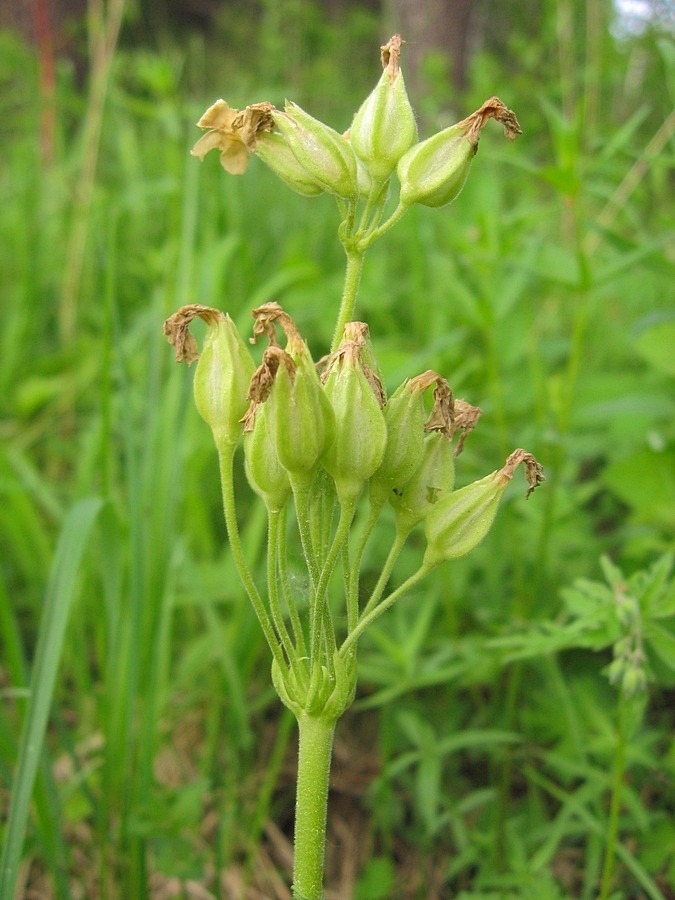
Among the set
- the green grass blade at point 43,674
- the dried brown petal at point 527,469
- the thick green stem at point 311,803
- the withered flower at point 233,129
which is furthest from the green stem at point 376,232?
the green grass blade at point 43,674

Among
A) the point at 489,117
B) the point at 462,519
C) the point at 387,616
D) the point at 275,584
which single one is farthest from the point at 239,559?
the point at 387,616

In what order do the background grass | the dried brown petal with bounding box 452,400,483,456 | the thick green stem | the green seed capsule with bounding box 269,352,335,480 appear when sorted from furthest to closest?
1. the background grass
2. the dried brown petal with bounding box 452,400,483,456
3. the thick green stem
4. the green seed capsule with bounding box 269,352,335,480

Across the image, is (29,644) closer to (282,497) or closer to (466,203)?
(282,497)

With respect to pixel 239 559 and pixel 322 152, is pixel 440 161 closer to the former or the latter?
pixel 322 152

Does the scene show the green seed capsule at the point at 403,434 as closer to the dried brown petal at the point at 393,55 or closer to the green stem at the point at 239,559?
the green stem at the point at 239,559

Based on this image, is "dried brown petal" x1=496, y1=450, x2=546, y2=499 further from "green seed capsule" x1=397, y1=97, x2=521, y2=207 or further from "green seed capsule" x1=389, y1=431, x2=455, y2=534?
"green seed capsule" x1=397, y1=97, x2=521, y2=207

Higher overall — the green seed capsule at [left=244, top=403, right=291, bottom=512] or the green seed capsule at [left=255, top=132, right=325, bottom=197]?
the green seed capsule at [left=255, top=132, right=325, bottom=197]

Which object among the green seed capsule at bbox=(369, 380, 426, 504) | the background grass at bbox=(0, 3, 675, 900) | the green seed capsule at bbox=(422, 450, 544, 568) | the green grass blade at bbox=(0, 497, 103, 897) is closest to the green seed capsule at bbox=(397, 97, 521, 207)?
the green seed capsule at bbox=(369, 380, 426, 504)

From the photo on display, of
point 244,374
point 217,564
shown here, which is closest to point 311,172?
point 244,374
